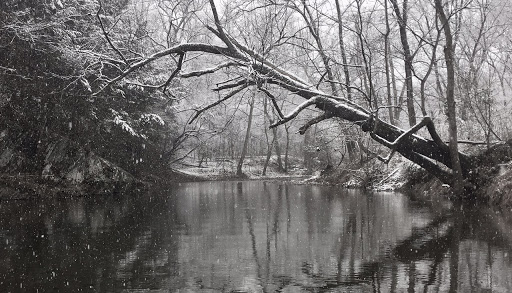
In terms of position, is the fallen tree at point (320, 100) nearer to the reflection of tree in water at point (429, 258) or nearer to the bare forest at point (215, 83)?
the bare forest at point (215, 83)

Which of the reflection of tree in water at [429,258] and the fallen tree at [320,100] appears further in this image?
the fallen tree at [320,100]

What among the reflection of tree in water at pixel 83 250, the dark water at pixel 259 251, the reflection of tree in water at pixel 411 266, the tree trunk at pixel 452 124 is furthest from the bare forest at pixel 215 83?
the reflection of tree in water at pixel 411 266

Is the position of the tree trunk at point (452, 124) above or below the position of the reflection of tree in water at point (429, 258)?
above

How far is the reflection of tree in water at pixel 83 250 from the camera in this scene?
5.45m

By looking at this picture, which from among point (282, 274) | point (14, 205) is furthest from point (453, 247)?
point (14, 205)

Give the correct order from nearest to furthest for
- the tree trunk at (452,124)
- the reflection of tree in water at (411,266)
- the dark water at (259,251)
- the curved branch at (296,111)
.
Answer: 1. the reflection of tree in water at (411,266)
2. the dark water at (259,251)
3. the curved branch at (296,111)
4. the tree trunk at (452,124)

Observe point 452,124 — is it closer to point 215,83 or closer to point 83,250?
point 215,83

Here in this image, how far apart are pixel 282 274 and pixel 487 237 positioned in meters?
4.13

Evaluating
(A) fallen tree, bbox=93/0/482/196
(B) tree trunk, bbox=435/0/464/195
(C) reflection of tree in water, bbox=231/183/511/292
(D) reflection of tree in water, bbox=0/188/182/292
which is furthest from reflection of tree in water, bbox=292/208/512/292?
(A) fallen tree, bbox=93/0/482/196

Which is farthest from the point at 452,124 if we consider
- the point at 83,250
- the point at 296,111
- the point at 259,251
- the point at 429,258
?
the point at 83,250

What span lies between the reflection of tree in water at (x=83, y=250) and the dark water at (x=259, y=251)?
0.7 inches

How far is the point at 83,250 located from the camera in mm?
7336

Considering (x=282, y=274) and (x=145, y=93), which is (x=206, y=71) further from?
(x=145, y=93)

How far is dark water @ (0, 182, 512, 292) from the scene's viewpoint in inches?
207
